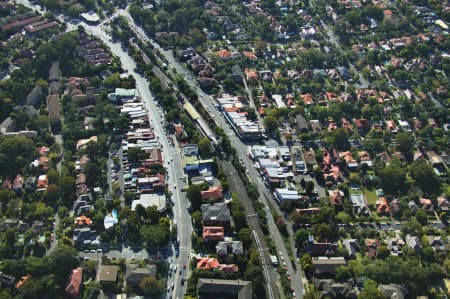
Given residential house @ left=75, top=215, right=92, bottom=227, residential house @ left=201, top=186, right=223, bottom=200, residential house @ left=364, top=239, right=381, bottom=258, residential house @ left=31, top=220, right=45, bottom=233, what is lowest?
residential house @ left=364, top=239, right=381, bottom=258

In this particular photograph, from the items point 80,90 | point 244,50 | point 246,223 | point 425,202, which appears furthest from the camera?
point 244,50

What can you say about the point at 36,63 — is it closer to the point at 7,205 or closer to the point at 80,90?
the point at 80,90

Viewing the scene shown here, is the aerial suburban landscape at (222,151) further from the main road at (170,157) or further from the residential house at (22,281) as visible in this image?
the residential house at (22,281)

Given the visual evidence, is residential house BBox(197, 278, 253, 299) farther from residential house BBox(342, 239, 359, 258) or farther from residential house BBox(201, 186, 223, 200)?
residential house BBox(342, 239, 359, 258)

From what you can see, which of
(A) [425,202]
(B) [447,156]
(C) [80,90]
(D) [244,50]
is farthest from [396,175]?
(C) [80,90]

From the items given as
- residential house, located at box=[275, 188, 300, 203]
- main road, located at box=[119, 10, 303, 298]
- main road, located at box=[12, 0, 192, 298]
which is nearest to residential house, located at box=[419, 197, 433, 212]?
residential house, located at box=[275, 188, 300, 203]

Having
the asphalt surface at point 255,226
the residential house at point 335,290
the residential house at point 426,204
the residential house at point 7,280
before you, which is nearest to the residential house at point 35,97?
the residential house at point 7,280

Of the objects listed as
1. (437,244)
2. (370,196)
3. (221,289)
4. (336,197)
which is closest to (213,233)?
(221,289)
